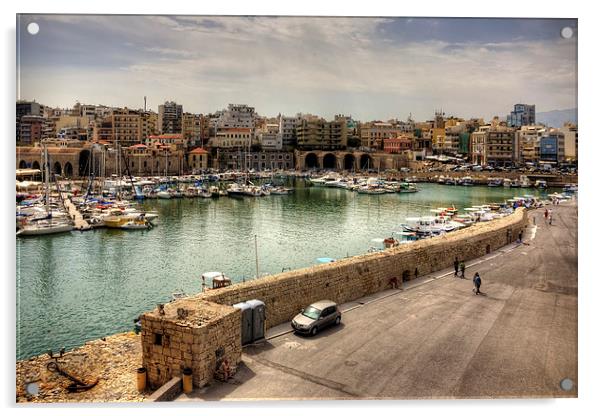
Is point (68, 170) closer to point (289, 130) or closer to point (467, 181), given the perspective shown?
point (467, 181)

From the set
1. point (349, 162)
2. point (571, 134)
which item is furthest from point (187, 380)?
point (349, 162)

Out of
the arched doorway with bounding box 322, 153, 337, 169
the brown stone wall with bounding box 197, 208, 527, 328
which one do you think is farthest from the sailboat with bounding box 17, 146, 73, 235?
the arched doorway with bounding box 322, 153, 337, 169

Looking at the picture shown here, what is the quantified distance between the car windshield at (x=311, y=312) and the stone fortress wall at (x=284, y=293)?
0.35 metres

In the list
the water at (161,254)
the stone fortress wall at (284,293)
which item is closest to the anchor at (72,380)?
the water at (161,254)

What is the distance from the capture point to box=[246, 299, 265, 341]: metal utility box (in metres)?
5.14

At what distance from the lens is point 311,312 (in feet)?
17.9

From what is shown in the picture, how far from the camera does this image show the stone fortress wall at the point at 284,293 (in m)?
4.38

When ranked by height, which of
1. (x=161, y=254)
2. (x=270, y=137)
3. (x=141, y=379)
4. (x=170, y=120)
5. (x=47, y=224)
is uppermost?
(x=170, y=120)

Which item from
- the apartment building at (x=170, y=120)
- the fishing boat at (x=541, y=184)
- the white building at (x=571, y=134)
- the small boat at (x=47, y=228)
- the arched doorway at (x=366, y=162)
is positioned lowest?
the small boat at (x=47, y=228)

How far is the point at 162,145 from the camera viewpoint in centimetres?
4272

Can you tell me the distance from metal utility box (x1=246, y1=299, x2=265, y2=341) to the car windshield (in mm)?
501

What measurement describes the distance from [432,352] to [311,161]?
4970 centimetres

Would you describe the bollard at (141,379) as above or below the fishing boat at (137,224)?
below

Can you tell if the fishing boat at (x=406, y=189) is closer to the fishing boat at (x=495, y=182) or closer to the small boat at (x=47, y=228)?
the fishing boat at (x=495, y=182)
